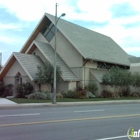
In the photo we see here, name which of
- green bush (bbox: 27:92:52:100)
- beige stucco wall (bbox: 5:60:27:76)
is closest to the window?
beige stucco wall (bbox: 5:60:27:76)

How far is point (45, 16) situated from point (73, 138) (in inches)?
1182

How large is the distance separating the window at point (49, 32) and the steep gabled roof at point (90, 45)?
4.30 feet

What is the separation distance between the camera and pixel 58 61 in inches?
1291

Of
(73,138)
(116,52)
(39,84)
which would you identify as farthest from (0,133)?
(116,52)

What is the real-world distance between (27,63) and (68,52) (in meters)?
6.03

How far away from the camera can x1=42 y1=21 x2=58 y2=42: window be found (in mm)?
35531

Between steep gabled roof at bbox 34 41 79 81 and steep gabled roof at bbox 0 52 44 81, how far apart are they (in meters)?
1.35

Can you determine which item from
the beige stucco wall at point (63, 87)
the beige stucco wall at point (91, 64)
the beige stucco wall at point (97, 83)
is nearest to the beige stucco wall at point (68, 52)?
the beige stucco wall at point (91, 64)

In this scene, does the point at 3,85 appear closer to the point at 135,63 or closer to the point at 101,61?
the point at 101,61

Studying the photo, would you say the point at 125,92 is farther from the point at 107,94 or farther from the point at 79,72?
the point at 79,72

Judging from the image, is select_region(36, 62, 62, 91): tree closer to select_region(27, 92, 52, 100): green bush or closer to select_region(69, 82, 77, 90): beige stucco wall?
select_region(27, 92, 52, 100): green bush

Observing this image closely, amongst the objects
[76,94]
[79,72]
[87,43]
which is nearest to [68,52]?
[79,72]

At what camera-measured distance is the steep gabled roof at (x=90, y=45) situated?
31.9 m

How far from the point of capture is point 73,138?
719cm
